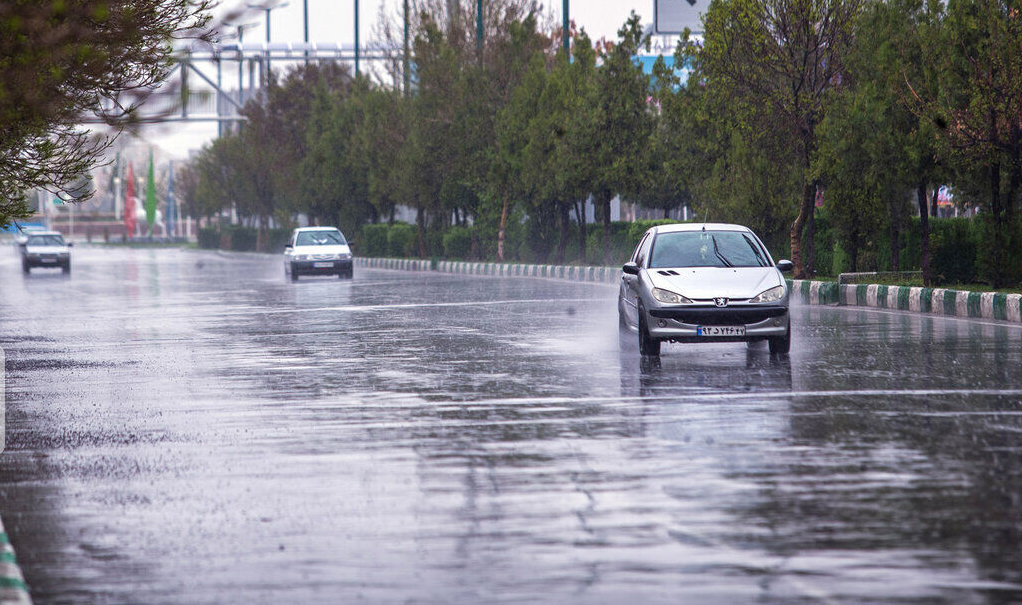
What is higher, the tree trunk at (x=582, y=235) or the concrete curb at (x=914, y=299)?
the tree trunk at (x=582, y=235)

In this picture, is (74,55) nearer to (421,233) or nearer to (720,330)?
(720,330)

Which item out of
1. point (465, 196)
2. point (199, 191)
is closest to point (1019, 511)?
point (465, 196)

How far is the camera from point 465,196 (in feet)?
176

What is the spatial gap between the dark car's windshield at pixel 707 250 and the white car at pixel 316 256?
25.2 metres

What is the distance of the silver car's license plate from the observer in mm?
15992

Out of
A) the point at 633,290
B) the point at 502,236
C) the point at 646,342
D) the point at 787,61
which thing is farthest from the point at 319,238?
the point at 646,342

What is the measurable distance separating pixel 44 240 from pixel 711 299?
41646 mm

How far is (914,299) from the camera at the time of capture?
25203mm

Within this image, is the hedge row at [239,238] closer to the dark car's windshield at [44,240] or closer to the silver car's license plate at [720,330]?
the dark car's windshield at [44,240]

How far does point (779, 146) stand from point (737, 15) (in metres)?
3.03

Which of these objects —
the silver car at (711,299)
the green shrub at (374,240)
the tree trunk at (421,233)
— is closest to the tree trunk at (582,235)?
the tree trunk at (421,233)

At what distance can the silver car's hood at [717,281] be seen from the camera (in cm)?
1614

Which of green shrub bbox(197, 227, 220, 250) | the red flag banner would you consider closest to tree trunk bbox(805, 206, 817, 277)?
green shrub bbox(197, 227, 220, 250)

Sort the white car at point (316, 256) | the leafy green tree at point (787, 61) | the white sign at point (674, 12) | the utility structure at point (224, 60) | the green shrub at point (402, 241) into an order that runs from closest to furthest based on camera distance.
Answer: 1. the utility structure at point (224, 60)
2. the leafy green tree at point (787, 61)
3. the white car at point (316, 256)
4. the white sign at point (674, 12)
5. the green shrub at point (402, 241)
